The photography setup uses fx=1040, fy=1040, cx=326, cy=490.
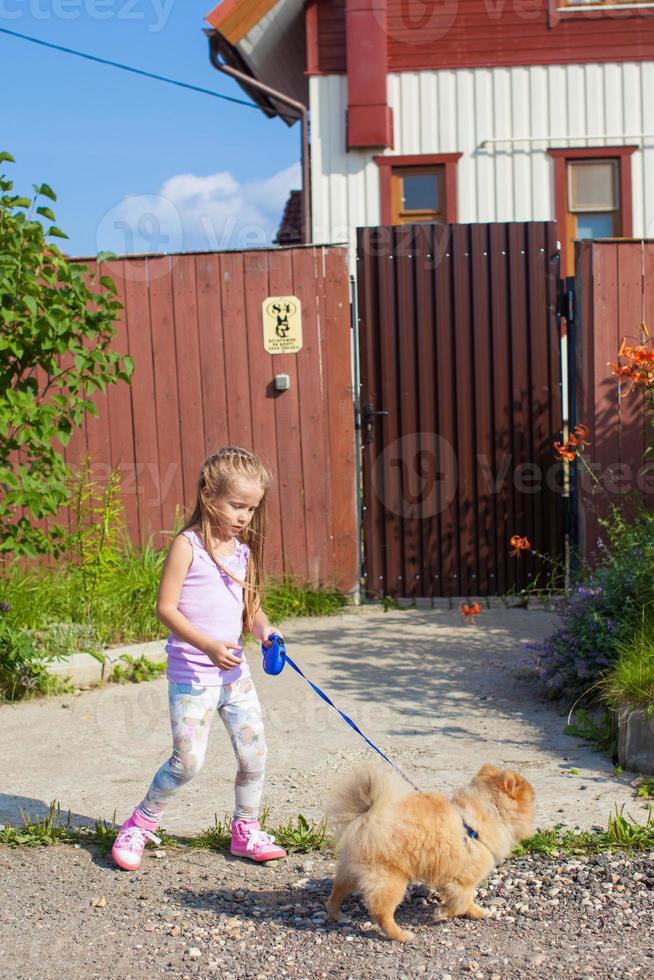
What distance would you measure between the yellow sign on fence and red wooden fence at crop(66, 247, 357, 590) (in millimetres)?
55

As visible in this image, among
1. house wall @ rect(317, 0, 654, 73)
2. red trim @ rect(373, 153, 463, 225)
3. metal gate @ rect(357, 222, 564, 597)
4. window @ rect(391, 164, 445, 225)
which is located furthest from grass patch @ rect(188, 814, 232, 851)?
house wall @ rect(317, 0, 654, 73)

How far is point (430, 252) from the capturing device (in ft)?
23.5

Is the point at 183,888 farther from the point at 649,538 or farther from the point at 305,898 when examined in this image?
the point at 649,538

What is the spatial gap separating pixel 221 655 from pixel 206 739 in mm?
335

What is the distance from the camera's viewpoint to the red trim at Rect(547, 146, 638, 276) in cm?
1187

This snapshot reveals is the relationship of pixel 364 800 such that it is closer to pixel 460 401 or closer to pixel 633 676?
pixel 633 676

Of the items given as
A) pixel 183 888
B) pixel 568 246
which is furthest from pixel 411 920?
pixel 568 246

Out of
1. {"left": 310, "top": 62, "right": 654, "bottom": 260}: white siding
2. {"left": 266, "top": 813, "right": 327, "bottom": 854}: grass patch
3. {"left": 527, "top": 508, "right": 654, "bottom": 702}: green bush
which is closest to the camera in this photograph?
{"left": 266, "top": 813, "right": 327, "bottom": 854}: grass patch

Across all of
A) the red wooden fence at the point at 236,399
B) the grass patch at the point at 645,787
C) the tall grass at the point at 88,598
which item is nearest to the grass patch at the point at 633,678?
the grass patch at the point at 645,787

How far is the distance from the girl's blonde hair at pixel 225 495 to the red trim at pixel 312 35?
9.46m

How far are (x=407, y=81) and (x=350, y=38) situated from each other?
0.79 meters

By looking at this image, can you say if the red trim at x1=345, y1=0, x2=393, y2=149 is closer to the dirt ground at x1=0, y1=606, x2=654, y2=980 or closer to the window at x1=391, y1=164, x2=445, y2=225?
the window at x1=391, y1=164, x2=445, y2=225

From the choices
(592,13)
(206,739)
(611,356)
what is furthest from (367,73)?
(206,739)

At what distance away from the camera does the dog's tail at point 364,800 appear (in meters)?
2.86
